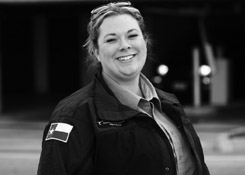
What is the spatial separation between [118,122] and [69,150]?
23cm

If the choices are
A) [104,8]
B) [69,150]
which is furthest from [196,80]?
[69,150]

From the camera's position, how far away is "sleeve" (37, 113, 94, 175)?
2.45m

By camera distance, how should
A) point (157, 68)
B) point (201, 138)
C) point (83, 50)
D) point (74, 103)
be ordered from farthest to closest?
point (157, 68), point (83, 50), point (201, 138), point (74, 103)

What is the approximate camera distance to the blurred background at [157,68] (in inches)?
433

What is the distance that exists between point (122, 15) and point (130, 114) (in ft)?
1.34

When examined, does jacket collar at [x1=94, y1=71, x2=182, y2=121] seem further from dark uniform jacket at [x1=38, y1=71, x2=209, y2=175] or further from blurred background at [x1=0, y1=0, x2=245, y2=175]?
blurred background at [x1=0, y1=0, x2=245, y2=175]

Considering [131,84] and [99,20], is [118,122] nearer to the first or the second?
[131,84]

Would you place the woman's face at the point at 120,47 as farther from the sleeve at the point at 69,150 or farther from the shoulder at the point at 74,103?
the sleeve at the point at 69,150

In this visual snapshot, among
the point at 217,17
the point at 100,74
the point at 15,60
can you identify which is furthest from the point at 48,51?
the point at 100,74

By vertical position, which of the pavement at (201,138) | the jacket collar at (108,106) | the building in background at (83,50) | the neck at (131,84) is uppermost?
the neck at (131,84)

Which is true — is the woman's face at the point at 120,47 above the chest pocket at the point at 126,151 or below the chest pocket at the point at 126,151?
above

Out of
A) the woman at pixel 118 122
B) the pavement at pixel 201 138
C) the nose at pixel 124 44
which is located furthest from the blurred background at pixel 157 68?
the nose at pixel 124 44

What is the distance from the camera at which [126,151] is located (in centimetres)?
252

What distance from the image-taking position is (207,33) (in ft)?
55.8
